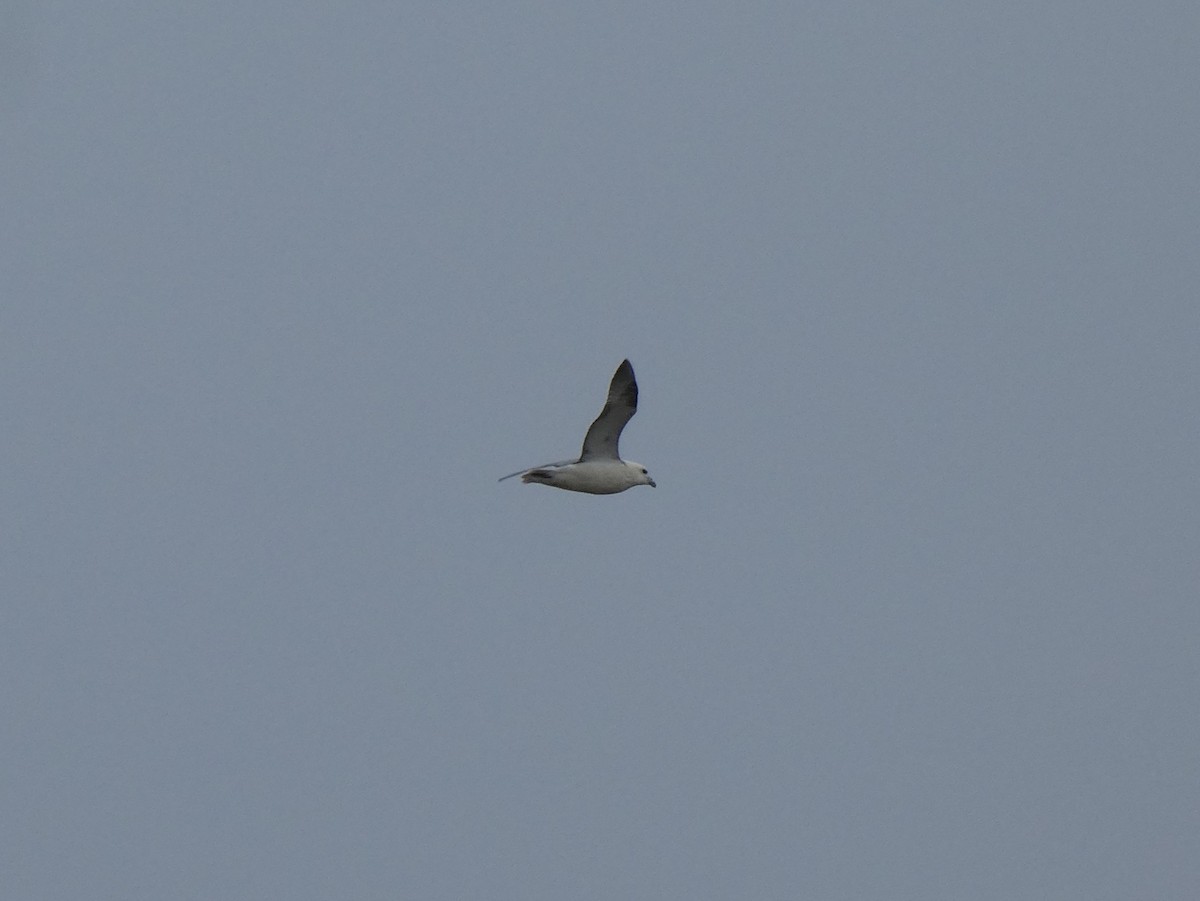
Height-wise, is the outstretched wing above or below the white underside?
above

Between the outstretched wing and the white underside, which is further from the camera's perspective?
the outstretched wing

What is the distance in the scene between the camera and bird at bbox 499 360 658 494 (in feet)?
109

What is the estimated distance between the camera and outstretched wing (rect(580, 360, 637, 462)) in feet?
109

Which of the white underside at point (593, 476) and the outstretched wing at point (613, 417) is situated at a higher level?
the outstretched wing at point (613, 417)

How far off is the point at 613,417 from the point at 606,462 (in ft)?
3.39

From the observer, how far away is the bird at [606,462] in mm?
33094

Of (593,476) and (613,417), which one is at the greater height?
(613,417)

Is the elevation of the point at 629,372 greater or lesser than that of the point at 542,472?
greater

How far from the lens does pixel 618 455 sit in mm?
34469

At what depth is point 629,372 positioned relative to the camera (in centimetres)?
3319

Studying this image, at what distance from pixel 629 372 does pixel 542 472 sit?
277 centimetres

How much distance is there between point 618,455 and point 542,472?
7.53ft

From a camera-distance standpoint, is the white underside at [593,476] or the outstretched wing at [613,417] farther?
the outstretched wing at [613,417]

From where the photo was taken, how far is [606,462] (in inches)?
1337
